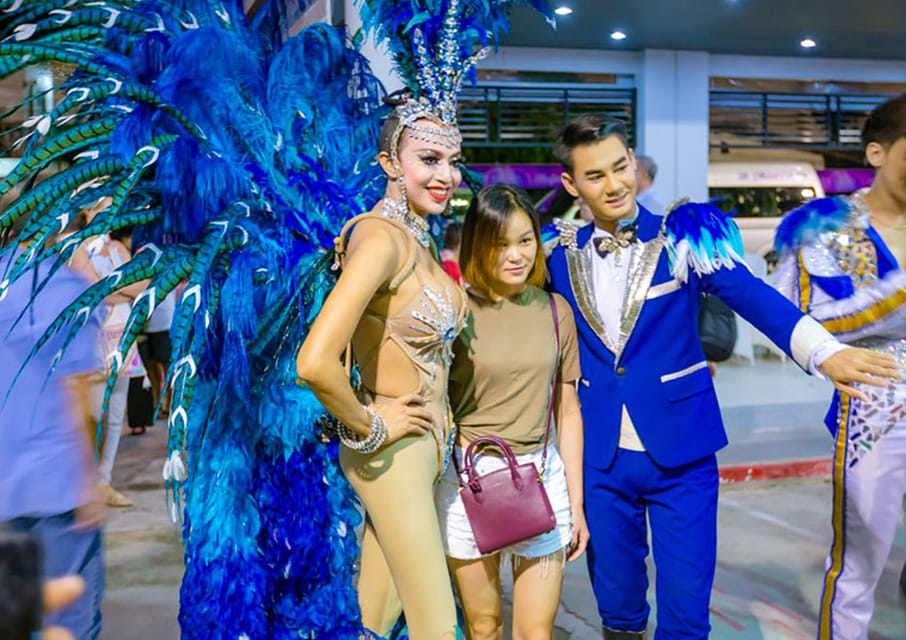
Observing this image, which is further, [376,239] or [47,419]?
[47,419]

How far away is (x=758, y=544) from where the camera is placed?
4.80 m

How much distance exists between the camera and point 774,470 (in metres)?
6.07

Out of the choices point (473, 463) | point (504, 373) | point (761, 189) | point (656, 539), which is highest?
point (761, 189)

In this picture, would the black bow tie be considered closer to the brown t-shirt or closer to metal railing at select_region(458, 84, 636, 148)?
the brown t-shirt

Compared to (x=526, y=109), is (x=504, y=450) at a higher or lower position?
lower

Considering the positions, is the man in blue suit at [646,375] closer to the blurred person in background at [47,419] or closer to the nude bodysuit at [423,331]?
the nude bodysuit at [423,331]

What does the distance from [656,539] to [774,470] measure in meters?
3.62

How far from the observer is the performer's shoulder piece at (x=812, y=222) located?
3.04 m

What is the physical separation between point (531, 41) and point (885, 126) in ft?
26.1

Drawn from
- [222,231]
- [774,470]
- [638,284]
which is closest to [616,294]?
[638,284]

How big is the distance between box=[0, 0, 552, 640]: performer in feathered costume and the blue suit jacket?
2.34ft

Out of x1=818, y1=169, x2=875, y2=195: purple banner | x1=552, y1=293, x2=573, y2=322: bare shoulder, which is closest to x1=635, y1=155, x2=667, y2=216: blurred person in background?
x1=552, y1=293, x2=573, y2=322: bare shoulder

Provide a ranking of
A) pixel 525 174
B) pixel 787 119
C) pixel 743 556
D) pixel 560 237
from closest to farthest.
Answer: pixel 560 237, pixel 743 556, pixel 525 174, pixel 787 119

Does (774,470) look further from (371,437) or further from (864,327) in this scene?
(371,437)
